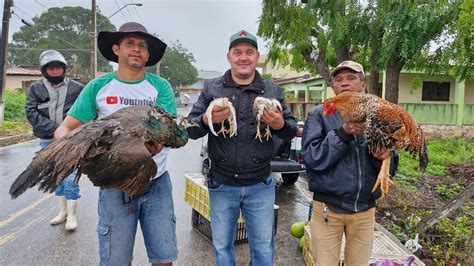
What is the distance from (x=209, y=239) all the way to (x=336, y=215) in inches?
86.8

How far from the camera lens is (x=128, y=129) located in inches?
87.2

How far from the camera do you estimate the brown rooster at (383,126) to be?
238cm

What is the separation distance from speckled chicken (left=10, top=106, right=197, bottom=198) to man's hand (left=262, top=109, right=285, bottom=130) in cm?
73

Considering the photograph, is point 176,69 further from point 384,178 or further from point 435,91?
point 384,178

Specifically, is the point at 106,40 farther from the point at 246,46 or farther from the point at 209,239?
the point at 209,239

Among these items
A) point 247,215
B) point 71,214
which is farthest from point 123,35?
point 71,214

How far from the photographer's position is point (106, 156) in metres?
2.12

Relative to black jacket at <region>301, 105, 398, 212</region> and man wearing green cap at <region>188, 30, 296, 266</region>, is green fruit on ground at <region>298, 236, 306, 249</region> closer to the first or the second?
man wearing green cap at <region>188, 30, 296, 266</region>

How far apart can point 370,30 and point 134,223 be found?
6868 millimetres

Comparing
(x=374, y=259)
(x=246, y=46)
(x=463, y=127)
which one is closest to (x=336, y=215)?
(x=374, y=259)

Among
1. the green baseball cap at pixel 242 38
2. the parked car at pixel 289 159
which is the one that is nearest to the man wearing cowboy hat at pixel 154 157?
the green baseball cap at pixel 242 38

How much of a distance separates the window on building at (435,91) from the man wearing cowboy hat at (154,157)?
17.8 meters

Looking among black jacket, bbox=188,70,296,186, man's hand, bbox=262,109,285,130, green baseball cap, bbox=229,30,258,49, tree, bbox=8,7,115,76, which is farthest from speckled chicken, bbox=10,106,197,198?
tree, bbox=8,7,115,76

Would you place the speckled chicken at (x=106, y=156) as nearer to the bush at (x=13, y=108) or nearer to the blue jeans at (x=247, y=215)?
the blue jeans at (x=247, y=215)
